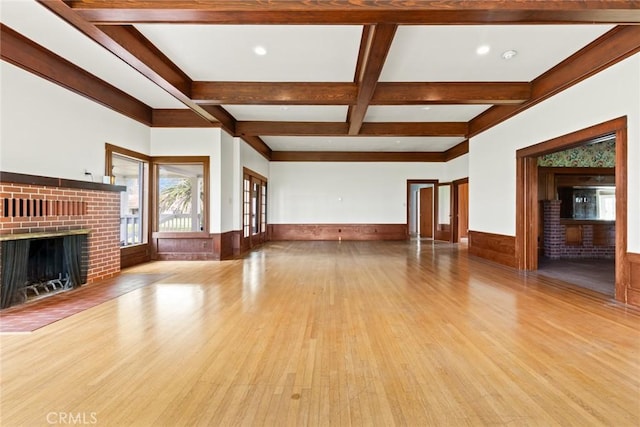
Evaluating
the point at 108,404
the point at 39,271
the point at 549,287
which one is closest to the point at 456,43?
the point at 549,287

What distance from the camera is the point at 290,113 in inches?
249

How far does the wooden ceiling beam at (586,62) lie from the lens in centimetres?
333

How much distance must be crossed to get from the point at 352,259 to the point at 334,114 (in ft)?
10.1

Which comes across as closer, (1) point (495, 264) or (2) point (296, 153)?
(1) point (495, 264)

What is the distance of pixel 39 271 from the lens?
3.93m

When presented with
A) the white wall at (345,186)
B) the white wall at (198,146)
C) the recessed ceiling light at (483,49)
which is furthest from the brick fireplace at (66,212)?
the white wall at (345,186)

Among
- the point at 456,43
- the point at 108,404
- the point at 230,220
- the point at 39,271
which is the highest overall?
the point at 456,43

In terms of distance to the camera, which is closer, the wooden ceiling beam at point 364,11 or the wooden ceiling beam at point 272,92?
the wooden ceiling beam at point 364,11

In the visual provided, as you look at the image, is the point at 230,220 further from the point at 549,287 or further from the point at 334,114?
the point at 549,287

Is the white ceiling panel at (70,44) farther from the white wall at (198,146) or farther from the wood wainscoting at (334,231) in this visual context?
the wood wainscoting at (334,231)

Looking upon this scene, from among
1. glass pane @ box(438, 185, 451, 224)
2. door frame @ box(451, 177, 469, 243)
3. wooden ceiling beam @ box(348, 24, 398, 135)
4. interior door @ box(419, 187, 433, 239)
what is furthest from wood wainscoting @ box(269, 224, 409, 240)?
wooden ceiling beam @ box(348, 24, 398, 135)

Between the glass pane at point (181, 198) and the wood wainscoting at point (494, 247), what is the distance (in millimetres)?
5939

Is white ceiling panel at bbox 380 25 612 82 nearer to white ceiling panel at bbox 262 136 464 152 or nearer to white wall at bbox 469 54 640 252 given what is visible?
white wall at bbox 469 54 640 252

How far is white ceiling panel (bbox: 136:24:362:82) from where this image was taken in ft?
11.2
